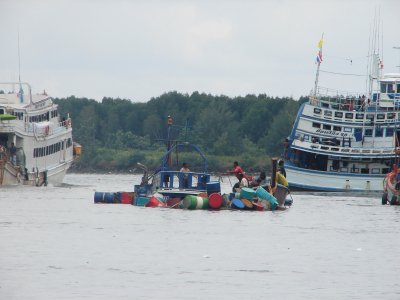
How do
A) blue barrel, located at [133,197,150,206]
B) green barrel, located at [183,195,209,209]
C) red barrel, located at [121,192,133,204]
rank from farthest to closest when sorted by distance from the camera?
1. red barrel, located at [121,192,133,204]
2. blue barrel, located at [133,197,150,206]
3. green barrel, located at [183,195,209,209]

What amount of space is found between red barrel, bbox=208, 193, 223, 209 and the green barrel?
21 centimetres

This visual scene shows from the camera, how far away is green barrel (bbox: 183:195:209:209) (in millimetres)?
51603

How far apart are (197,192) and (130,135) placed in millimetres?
94194

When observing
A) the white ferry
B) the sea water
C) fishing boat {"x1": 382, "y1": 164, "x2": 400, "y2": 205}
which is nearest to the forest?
the white ferry

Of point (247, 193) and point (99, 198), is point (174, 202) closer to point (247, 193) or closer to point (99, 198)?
point (247, 193)

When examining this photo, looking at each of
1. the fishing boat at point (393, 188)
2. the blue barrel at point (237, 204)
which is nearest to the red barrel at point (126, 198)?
the blue barrel at point (237, 204)

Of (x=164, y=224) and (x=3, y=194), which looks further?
(x=3, y=194)

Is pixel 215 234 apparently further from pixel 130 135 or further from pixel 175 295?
pixel 130 135

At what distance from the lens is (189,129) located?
13238 centimetres

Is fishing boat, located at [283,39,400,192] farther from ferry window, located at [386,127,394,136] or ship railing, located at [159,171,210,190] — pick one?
ship railing, located at [159,171,210,190]

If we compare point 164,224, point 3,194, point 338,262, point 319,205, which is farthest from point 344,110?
point 338,262

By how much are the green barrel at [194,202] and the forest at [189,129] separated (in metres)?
69.2

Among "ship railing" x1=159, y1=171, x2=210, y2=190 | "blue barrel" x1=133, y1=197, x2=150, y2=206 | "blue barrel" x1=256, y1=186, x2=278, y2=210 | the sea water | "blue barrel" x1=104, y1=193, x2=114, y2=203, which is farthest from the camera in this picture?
"blue barrel" x1=104, y1=193, x2=114, y2=203

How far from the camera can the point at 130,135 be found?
479 ft
